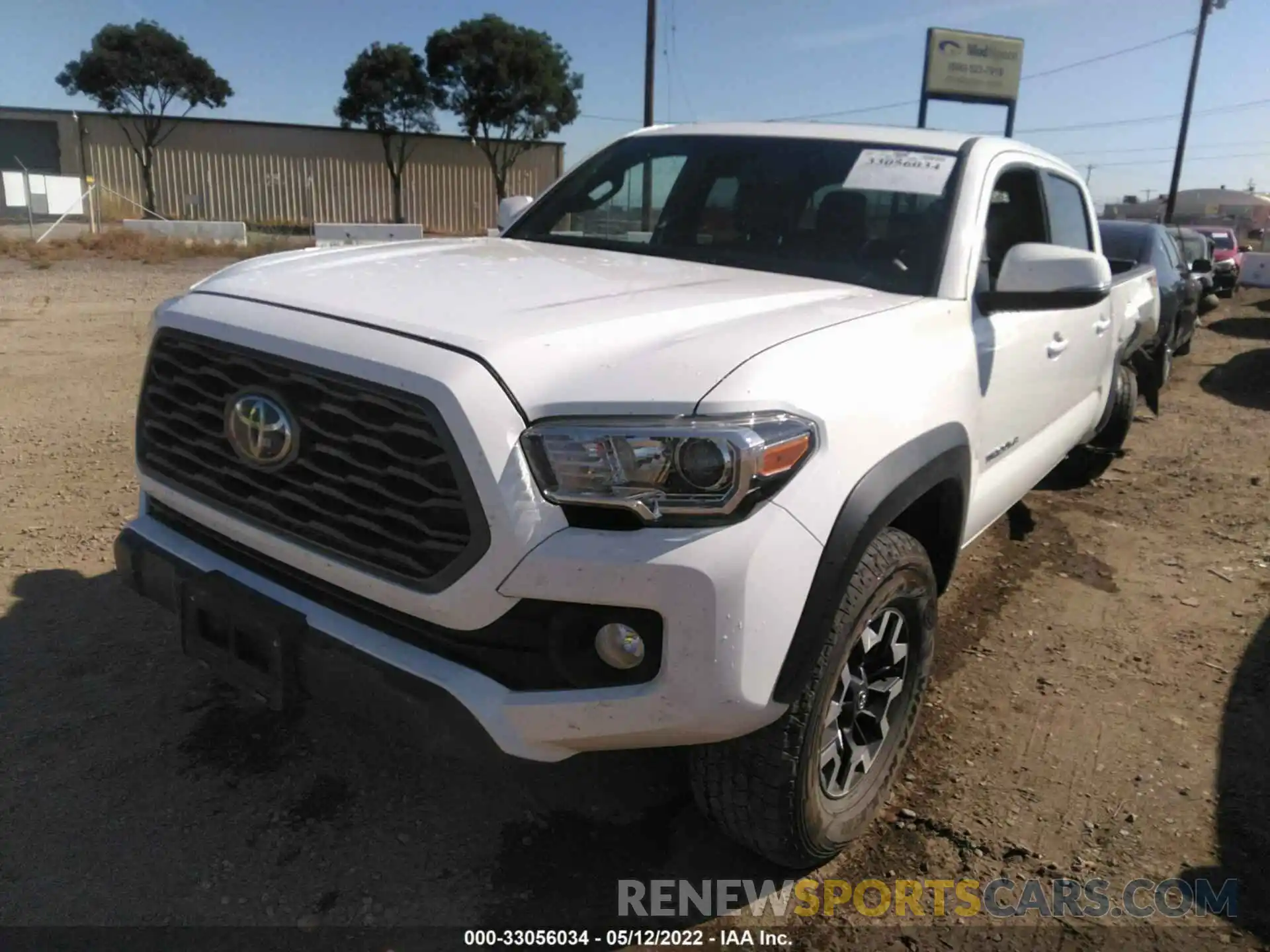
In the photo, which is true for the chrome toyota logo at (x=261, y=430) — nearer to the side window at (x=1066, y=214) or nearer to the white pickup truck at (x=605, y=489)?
the white pickup truck at (x=605, y=489)

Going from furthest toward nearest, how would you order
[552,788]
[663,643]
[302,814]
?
[552,788], [302,814], [663,643]

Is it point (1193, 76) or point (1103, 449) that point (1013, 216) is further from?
point (1193, 76)

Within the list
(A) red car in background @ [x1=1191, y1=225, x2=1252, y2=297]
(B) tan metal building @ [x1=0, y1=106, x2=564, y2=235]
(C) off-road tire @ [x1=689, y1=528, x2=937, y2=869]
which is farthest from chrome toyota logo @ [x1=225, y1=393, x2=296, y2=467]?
(B) tan metal building @ [x1=0, y1=106, x2=564, y2=235]

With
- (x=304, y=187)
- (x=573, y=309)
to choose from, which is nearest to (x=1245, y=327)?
(x=573, y=309)

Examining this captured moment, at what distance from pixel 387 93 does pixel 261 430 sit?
135ft

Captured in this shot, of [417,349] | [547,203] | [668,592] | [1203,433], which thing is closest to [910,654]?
[668,592]

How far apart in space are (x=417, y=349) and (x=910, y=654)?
1.61 m

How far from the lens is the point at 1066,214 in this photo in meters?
4.54

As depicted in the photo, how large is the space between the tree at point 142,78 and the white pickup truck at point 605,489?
40.1 meters

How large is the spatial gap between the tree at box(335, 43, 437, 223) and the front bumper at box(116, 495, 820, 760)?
41390 mm

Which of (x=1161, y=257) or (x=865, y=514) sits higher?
(x=1161, y=257)

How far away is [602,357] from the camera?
2082 millimetres

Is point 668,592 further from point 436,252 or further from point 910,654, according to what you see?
point 436,252

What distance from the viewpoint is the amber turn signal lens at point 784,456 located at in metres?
1.95
